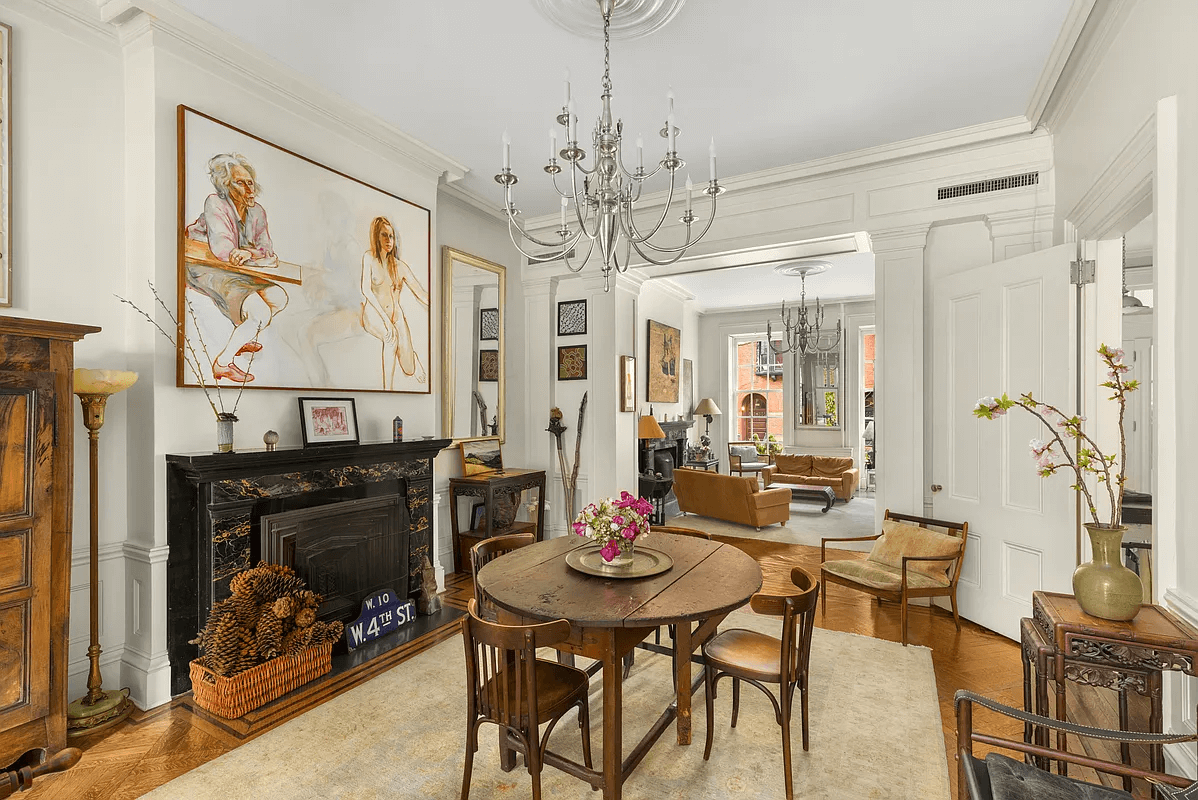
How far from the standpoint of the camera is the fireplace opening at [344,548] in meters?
3.14

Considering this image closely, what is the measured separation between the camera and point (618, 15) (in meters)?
2.62

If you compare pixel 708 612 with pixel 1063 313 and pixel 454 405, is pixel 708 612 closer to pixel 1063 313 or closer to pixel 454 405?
pixel 1063 313

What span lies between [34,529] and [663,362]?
22.2ft

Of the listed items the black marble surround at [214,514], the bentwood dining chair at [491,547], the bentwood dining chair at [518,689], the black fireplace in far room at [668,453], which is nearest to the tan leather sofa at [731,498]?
the black fireplace in far room at [668,453]

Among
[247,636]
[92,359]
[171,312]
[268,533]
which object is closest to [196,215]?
[171,312]

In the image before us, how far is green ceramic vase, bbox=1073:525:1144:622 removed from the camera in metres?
1.93

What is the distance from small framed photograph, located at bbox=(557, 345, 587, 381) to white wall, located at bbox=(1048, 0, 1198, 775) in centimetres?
401

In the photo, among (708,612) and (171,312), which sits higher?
(171,312)

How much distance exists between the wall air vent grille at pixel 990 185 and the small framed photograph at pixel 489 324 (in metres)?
3.61

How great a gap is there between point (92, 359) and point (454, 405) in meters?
2.43

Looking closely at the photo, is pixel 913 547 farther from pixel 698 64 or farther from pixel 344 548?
pixel 344 548

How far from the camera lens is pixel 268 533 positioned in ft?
10.0

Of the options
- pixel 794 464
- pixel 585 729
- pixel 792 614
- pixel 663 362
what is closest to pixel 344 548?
pixel 585 729

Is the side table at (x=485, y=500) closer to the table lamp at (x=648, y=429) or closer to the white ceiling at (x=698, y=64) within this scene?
the table lamp at (x=648, y=429)
